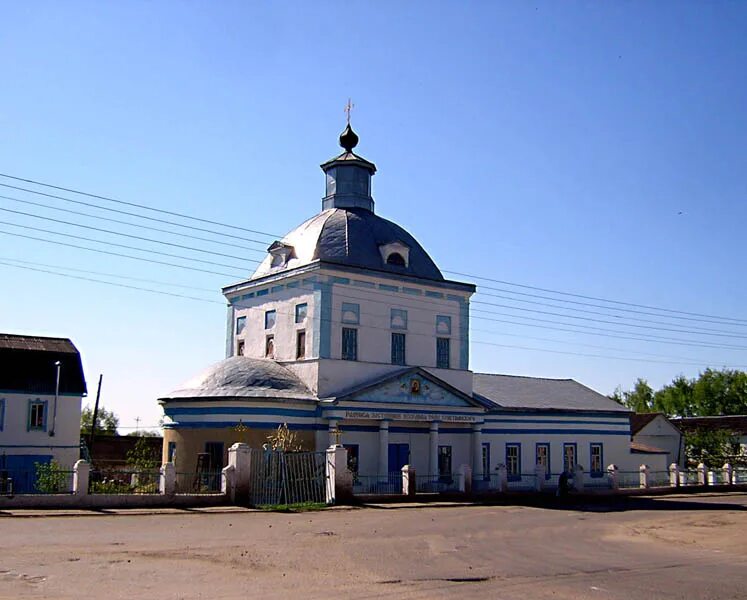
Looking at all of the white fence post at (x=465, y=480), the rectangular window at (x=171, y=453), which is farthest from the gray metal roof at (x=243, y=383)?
the white fence post at (x=465, y=480)

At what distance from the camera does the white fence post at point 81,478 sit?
2228 centimetres

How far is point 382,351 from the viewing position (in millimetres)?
Result: 33875

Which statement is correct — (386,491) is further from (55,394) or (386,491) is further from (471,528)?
(55,394)

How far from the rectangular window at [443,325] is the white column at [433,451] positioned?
4138mm

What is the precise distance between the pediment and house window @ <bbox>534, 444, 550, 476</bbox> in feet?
18.2

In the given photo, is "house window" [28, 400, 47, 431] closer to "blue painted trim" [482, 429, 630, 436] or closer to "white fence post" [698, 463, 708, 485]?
"blue painted trim" [482, 429, 630, 436]

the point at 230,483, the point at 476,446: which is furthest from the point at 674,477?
the point at 230,483

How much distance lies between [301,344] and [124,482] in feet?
28.3

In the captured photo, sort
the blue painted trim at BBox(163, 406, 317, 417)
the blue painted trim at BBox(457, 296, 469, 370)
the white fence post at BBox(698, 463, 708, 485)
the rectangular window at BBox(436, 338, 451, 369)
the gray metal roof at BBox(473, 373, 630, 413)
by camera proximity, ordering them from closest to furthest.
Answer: the blue painted trim at BBox(163, 406, 317, 417) → the rectangular window at BBox(436, 338, 451, 369) → the blue painted trim at BBox(457, 296, 469, 370) → the gray metal roof at BBox(473, 373, 630, 413) → the white fence post at BBox(698, 463, 708, 485)

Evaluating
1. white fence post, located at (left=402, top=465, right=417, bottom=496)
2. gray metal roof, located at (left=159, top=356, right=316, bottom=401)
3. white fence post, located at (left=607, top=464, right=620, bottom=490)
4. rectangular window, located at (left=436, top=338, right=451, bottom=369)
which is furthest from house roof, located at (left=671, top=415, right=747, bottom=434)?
gray metal roof, located at (left=159, top=356, right=316, bottom=401)

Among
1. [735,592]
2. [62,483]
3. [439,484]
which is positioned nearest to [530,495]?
[439,484]

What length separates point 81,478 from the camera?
22344mm

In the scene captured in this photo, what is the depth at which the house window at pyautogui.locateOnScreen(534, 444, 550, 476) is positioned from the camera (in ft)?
126

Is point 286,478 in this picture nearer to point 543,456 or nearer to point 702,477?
point 543,456
